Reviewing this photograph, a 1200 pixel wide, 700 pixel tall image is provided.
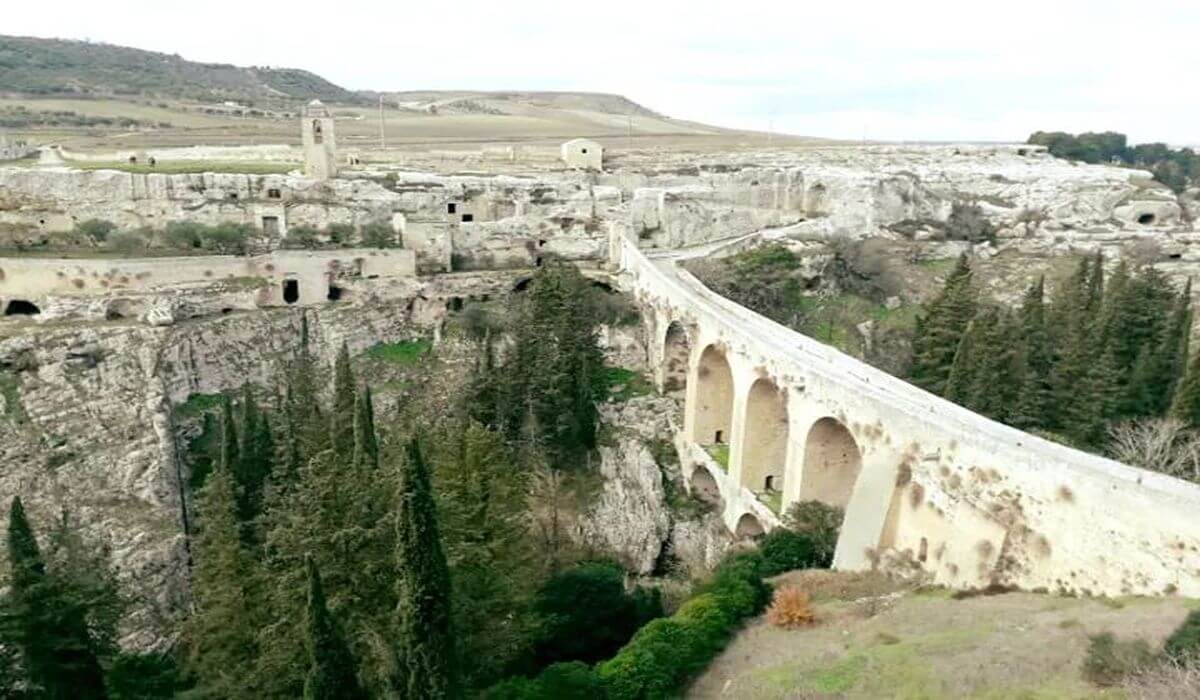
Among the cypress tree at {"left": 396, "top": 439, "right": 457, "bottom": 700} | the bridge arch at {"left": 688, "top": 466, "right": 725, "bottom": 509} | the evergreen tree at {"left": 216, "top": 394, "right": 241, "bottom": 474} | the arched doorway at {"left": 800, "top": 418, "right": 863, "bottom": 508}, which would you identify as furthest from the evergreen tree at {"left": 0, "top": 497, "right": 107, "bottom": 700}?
the bridge arch at {"left": 688, "top": 466, "right": 725, "bottom": 509}

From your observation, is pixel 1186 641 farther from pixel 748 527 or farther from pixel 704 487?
pixel 704 487

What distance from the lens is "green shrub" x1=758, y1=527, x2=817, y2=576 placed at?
21.5 meters

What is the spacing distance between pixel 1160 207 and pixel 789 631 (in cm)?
5156

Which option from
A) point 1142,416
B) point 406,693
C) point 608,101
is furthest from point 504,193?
point 608,101

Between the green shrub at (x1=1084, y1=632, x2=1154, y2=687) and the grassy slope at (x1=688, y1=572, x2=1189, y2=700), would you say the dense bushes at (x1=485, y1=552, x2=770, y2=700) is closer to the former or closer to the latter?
the grassy slope at (x1=688, y1=572, x2=1189, y2=700)

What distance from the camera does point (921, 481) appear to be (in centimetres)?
1891

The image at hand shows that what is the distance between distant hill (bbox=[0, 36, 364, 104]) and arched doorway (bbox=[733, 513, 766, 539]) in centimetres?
9334

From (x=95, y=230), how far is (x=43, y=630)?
3021 centimetres

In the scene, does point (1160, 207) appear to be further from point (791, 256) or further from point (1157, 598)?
point (1157, 598)

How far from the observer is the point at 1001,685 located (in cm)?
1304

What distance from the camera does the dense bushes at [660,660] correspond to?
16.7 metres

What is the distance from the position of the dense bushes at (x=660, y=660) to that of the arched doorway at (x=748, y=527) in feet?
23.4

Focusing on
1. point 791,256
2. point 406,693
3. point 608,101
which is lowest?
point 406,693

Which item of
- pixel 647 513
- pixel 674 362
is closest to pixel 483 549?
pixel 647 513
